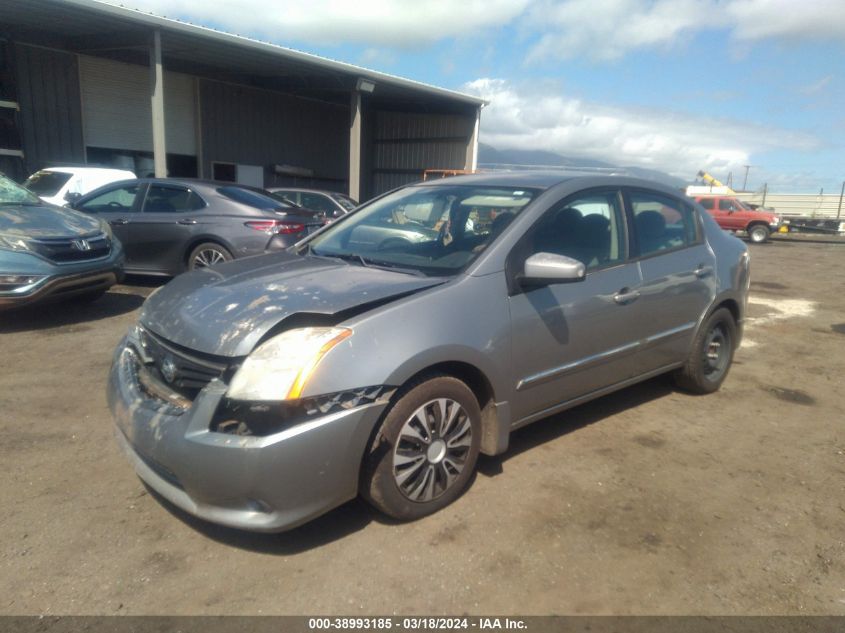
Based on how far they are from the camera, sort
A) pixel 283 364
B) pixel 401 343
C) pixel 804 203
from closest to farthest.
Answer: pixel 283 364
pixel 401 343
pixel 804 203

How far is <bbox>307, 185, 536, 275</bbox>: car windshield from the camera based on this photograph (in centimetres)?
337

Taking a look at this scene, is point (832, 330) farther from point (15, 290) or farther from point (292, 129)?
point (292, 129)

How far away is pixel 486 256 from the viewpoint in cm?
319

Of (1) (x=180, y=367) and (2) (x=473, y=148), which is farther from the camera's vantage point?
(2) (x=473, y=148)

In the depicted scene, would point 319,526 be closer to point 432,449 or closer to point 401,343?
point 432,449

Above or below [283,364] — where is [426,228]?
above

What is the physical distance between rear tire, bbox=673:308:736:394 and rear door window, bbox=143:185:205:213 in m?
6.26

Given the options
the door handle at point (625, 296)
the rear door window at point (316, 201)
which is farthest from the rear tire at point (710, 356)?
the rear door window at point (316, 201)

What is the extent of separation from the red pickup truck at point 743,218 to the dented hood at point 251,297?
23889 millimetres

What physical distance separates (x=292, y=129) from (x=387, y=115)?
4.75 m

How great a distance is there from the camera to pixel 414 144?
86.8 feet

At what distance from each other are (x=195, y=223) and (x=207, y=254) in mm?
419

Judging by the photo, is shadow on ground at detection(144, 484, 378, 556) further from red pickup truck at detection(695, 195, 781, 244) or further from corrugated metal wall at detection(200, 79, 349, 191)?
→ red pickup truck at detection(695, 195, 781, 244)

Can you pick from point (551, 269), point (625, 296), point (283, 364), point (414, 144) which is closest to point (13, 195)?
point (283, 364)
